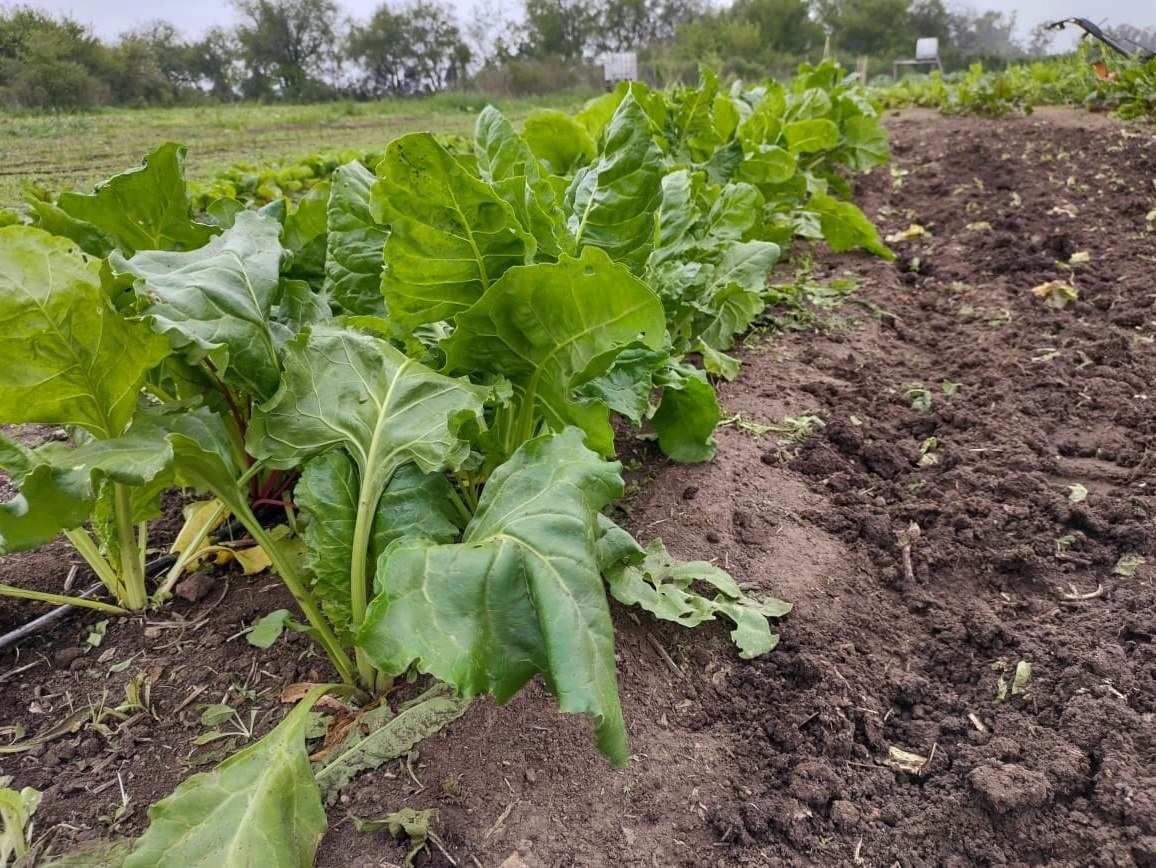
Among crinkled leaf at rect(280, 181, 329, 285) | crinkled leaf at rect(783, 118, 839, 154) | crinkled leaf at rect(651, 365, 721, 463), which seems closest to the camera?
crinkled leaf at rect(280, 181, 329, 285)

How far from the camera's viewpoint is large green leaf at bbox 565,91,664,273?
198cm

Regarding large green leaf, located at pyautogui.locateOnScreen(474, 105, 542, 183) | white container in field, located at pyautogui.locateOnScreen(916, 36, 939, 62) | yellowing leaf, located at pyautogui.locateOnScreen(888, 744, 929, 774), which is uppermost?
white container in field, located at pyautogui.locateOnScreen(916, 36, 939, 62)

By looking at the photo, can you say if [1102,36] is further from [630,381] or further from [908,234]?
[630,381]

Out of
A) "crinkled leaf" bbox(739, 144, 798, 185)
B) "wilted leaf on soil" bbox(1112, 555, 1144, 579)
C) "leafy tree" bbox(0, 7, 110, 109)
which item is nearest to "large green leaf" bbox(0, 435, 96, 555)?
"wilted leaf on soil" bbox(1112, 555, 1144, 579)

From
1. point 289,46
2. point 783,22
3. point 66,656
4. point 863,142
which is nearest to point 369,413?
point 66,656

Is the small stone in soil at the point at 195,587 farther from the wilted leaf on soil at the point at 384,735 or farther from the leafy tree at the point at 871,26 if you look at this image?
the leafy tree at the point at 871,26

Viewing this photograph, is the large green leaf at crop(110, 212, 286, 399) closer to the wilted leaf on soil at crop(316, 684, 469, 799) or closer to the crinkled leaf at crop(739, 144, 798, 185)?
the wilted leaf on soil at crop(316, 684, 469, 799)

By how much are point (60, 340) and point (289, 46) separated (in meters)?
7.76

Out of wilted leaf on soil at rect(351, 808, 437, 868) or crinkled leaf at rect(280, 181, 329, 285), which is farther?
crinkled leaf at rect(280, 181, 329, 285)

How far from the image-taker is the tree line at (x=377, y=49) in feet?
11.1

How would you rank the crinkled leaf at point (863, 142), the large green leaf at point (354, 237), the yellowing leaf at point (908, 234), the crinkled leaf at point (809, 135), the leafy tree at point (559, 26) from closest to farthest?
1. the large green leaf at point (354, 237)
2. the crinkled leaf at point (809, 135)
3. the yellowing leaf at point (908, 234)
4. the crinkled leaf at point (863, 142)
5. the leafy tree at point (559, 26)

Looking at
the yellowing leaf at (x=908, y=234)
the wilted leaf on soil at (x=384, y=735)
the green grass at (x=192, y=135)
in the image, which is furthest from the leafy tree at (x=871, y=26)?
the wilted leaf on soil at (x=384, y=735)

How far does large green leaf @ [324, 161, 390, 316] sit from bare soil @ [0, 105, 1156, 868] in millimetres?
829

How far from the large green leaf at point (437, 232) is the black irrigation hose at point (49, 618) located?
1.02 meters
